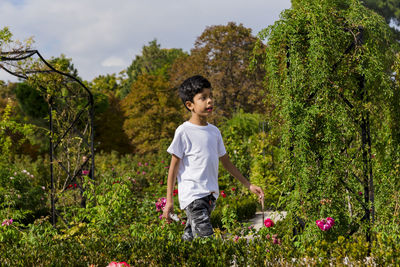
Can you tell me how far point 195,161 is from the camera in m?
3.25

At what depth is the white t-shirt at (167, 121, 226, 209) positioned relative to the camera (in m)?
3.21

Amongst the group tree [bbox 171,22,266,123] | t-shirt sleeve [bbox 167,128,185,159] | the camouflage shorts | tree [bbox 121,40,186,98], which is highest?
tree [bbox 121,40,186,98]

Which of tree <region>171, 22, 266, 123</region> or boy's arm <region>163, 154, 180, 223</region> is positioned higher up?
tree <region>171, 22, 266, 123</region>

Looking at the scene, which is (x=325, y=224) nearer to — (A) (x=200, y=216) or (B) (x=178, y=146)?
(A) (x=200, y=216)

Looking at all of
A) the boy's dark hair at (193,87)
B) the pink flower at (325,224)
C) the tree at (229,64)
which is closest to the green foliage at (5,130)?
the boy's dark hair at (193,87)

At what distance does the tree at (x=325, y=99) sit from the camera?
3746 mm

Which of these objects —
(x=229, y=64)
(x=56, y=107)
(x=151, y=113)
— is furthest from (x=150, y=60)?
(x=56, y=107)

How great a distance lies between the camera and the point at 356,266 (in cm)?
272

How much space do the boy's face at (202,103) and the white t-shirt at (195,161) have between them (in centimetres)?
12

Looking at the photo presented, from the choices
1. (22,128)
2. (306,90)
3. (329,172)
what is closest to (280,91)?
(306,90)

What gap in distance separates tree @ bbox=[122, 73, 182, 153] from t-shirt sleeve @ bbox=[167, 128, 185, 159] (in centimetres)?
1790

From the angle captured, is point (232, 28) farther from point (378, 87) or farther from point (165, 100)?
point (378, 87)

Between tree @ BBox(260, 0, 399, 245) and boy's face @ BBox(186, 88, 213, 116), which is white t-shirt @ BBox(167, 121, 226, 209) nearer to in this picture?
boy's face @ BBox(186, 88, 213, 116)

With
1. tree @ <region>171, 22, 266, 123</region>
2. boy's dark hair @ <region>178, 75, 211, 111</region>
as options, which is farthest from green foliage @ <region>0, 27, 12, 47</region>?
tree @ <region>171, 22, 266, 123</region>
